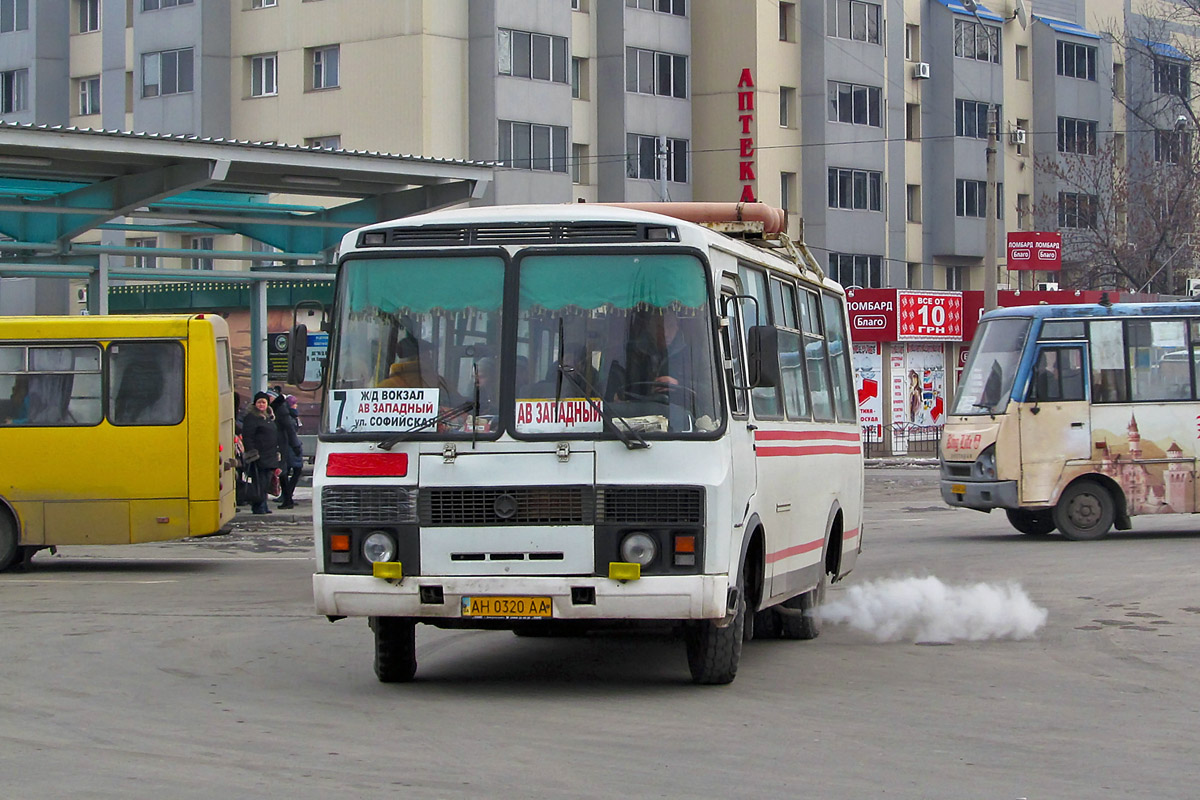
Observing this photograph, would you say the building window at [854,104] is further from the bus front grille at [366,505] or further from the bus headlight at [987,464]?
the bus front grille at [366,505]

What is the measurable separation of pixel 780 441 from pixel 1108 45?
2570 inches

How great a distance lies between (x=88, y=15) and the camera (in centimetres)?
6159

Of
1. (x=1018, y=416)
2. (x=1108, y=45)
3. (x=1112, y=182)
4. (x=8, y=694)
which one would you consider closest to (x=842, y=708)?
(x=8, y=694)

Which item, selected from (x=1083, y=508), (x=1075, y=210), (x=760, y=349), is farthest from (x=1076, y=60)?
(x=760, y=349)

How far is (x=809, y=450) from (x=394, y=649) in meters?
3.42

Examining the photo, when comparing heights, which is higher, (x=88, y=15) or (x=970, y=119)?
(x=88, y=15)

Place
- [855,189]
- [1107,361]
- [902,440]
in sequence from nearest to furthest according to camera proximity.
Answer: [1107,361] → [902,440] → [855,189]

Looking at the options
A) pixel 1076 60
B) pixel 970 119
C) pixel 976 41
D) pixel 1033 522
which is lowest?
pixel 1033 522

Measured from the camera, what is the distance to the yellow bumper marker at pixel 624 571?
9125 millimetres

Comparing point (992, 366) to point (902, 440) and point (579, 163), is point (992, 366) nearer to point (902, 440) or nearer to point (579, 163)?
point (902, 440)

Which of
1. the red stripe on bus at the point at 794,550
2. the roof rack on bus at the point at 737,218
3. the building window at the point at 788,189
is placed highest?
the building window at the point at 788,189

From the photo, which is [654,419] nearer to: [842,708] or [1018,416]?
[842,708]

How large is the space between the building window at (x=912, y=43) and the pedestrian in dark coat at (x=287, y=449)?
42.5 meters

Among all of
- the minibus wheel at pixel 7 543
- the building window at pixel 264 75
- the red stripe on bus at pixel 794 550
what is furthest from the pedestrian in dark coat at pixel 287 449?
the building window at pixel 264 75
